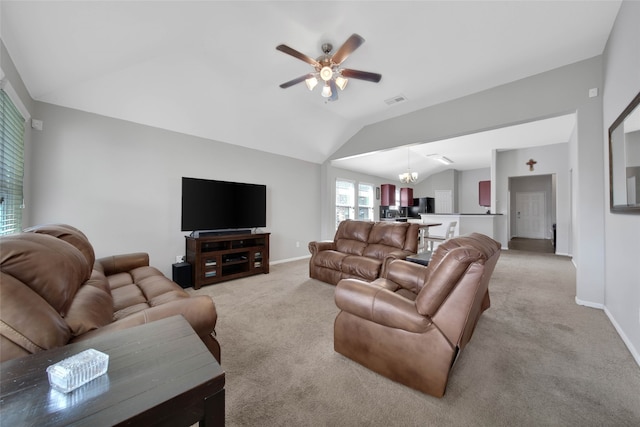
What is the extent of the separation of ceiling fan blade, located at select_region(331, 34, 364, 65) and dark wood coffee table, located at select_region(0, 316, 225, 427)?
2.47 metres

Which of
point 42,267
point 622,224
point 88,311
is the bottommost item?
point 88,311

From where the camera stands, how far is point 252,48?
2.79m

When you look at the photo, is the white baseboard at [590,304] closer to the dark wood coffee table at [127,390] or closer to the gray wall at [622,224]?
the gray wall at [622,224]

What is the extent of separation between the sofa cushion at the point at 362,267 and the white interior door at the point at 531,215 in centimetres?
895

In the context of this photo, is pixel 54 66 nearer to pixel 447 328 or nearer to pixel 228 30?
pixel 228 30

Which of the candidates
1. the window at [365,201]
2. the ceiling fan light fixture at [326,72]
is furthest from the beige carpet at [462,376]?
the window at [365,201]

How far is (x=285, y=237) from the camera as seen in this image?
5273mm

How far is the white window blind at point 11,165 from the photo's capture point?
202cm

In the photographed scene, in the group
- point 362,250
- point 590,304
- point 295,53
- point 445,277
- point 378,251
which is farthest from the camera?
point 362,250

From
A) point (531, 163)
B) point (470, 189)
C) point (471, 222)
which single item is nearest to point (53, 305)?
point (471, 222)

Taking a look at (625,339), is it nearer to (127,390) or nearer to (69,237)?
(127,390)

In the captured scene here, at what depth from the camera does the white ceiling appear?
2.15 m

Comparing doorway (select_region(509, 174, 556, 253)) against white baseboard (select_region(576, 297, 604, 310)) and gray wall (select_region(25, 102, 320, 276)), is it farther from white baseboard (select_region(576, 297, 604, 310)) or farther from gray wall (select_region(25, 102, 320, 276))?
gray wall (select_region(25, 102, 320, 276))

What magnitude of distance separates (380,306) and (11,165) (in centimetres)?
343
